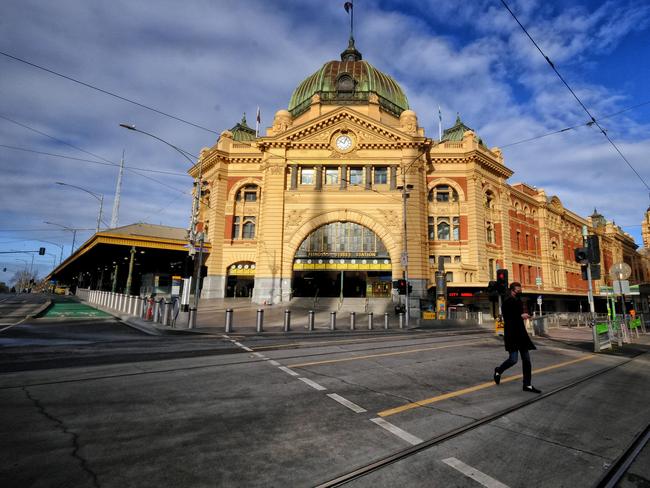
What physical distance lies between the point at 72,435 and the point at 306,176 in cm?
3560

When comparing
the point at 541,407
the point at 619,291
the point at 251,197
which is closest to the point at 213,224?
the point at 251,197

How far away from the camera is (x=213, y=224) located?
1578 inches

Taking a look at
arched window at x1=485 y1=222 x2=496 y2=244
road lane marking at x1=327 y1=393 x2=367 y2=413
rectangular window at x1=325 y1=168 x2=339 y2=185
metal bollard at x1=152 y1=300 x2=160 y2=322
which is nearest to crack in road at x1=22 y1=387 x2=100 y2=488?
road lane marking at x1=327 y1=393 x2=367 y2=413

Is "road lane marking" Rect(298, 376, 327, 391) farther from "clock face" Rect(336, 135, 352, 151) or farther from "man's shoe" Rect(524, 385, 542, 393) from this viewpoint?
"clock face" Rect(336, 135, 352, 151)

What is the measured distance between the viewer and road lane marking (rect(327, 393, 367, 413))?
495 centimetres

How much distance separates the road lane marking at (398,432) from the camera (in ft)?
13.0

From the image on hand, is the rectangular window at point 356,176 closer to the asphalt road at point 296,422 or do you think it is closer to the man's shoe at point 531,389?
the asphalt road at point 296,422

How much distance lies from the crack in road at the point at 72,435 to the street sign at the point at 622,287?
18645 mm

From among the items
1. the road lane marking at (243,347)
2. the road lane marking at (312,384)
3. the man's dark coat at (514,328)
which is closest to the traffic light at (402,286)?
the road lane marking at (243,347)

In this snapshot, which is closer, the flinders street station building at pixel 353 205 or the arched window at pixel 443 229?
the flinders street station building at pixel 353 205

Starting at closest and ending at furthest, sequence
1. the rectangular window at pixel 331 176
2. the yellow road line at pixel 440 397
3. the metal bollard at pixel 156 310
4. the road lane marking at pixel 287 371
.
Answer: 1. the yellow road line at pixel 440 397
2. the road lane marking at pixel 287 371
3. the metal bollard at pixel 156 310
4. the rectangular window at pixel 331 176

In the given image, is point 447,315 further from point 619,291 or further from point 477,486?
point 477,486

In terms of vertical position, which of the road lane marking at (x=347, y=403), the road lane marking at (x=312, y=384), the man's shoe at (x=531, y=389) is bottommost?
the road lane marking at (x=347, y=403)

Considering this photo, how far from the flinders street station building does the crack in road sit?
28473mm
